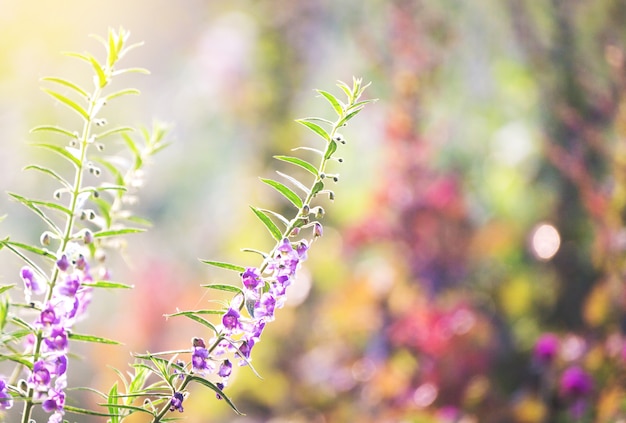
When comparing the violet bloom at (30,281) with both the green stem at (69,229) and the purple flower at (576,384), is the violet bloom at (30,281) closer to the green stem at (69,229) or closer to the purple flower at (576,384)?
the green stem at (69,229)

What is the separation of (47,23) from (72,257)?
2.17 m

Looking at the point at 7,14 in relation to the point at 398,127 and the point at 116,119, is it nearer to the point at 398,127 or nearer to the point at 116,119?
the point at 116,119

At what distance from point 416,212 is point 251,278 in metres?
0.93

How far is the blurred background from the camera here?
106 centimetres

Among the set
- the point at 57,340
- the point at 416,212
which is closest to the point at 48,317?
the point at 57,340

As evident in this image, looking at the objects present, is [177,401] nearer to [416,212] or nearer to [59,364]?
[59,364]

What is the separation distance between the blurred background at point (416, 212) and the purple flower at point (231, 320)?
59 cm

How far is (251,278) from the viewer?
14.5 inches

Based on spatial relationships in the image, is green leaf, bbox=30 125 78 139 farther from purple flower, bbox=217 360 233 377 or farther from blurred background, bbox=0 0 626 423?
blurred background, bbox=0 0 626 423

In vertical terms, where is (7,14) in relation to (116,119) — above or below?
above

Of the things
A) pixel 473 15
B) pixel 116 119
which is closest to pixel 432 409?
pixel 473 15

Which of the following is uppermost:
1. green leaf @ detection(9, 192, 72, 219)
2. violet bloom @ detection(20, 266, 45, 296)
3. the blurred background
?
the blurred background

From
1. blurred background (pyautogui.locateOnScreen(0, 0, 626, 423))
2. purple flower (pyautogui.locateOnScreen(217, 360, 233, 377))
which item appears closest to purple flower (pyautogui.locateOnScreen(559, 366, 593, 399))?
blurred background (pyautogui.locateOnScreen(0, 0, 626, 423))

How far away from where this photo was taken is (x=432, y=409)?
1.04 meters
